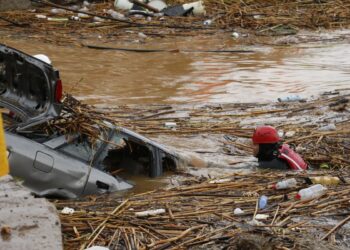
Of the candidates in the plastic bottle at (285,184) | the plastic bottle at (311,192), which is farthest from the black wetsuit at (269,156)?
the plastic bottle at (311,192)

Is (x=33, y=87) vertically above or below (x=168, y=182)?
above

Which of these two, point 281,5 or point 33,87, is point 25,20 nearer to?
point 281,5

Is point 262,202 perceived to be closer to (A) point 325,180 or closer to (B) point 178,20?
(A) point 325,180

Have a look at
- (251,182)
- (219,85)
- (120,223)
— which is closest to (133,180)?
(251,182)

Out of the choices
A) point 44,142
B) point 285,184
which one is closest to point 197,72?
point 285,184

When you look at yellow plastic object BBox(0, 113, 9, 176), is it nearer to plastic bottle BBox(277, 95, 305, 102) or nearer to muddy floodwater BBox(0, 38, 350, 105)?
muddy floodwater BBox(0, 38, 350, 105)

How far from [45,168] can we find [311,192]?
2.09 m

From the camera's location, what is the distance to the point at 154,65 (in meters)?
16.6

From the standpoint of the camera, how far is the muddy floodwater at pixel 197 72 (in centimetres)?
1388

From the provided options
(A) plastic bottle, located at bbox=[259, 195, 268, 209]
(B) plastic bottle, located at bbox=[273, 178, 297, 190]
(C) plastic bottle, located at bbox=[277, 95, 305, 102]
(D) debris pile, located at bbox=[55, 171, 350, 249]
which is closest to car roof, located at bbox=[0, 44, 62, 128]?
(D) debris pile, located at bbox=[55, 171, 350, 249]

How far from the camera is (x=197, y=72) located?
15.9 meters

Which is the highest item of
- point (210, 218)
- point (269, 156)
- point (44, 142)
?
point (44, 142)

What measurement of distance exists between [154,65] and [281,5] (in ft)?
22.7

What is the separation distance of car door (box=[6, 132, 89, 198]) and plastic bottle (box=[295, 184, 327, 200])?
170 centimetres
